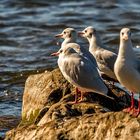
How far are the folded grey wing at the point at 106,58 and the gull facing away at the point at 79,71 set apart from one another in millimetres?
1238

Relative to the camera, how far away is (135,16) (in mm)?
23125

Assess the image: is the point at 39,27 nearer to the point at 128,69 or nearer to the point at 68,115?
the point at 68,115

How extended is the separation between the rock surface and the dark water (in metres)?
1.91

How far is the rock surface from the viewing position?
7410 millimetres

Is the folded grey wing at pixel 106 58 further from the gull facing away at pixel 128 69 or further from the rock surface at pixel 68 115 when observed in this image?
the gull facing away at pixel 128 69

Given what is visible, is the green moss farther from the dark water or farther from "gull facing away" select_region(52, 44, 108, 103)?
the dark water

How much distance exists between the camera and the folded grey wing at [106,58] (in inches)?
435

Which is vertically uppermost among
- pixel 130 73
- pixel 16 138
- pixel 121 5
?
pixel 130 73

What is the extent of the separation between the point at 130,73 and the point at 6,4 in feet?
58.4

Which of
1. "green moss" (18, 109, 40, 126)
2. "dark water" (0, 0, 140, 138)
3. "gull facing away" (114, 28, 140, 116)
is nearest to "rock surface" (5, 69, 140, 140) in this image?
"green moss" (18, 109, 40, 126)

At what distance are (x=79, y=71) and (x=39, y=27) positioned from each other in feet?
40.8

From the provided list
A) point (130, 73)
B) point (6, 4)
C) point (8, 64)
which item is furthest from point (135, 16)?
point (130, 73)

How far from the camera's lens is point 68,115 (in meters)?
8.70

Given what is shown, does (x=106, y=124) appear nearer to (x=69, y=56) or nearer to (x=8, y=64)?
(x=69, y=56)
